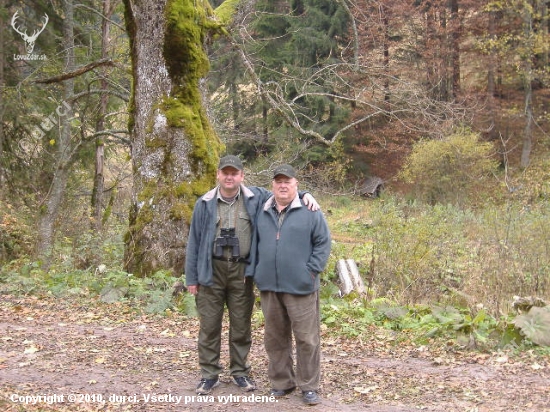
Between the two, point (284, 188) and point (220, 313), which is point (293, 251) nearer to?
point (284, 188)

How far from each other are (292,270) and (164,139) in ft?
15.0

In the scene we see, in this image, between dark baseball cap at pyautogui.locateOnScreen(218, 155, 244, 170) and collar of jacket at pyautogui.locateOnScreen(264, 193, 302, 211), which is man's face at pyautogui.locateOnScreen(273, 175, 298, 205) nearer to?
collar of jacket at pyautogui.locateOnScreen(264, 193, 302, 211)

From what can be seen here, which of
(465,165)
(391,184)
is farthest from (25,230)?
(391,184)

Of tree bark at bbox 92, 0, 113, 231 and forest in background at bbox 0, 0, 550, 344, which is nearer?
forest in background at bbox 0, 0, 550, 344

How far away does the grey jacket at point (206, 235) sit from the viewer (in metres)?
5.16

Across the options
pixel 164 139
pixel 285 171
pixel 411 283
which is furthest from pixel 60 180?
pixel 285 171

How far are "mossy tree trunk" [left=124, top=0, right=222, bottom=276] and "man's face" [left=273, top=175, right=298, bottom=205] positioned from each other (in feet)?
13.1

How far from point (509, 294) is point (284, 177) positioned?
511 centimetres

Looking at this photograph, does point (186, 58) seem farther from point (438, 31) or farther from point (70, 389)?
point (438, 31)

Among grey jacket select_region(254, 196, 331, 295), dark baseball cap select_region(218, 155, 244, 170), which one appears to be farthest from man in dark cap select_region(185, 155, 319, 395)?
grey jacket select_region(254, 196, 331, 295)

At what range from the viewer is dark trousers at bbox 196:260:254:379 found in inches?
205

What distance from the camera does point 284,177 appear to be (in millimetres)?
5008

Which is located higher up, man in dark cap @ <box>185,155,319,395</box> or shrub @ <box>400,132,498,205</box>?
shrub @ <box>400,132,498,205</box>

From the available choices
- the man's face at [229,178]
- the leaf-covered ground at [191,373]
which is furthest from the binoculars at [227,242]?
the leaf-covered ground at [191,373]
